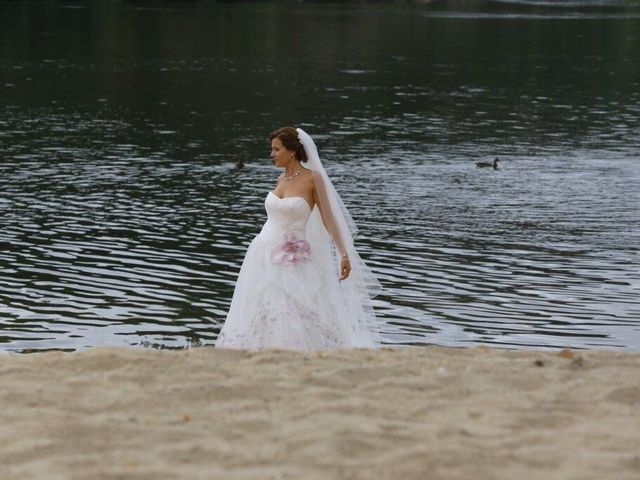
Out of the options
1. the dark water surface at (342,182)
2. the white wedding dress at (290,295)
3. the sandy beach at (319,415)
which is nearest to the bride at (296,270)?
the white wedding dress at (290,295)

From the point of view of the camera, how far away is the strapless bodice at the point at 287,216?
12508 mm

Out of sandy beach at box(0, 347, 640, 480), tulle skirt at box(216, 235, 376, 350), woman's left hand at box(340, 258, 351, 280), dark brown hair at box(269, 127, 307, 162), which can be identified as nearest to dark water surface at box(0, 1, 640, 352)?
tulle skirt at box(216, 235, 376, 350)

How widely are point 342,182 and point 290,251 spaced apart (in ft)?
56.4

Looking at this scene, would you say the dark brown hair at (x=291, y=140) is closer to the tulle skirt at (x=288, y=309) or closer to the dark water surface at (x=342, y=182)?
the tulle skirt at (x=288, y=309)

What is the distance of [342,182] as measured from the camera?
1167 inches

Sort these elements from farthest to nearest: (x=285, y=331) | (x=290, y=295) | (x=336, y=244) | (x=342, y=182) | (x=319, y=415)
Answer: (x=342, y=182)
(x=336, y=244)
(x=290, y=295)
(x=285, y=331)
(x=319, y=415)

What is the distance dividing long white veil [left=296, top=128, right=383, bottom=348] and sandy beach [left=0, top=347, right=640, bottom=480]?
6.80ft

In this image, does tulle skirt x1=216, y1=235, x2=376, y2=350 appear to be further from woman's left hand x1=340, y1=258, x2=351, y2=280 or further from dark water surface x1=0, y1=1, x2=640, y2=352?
dark water surface x1=0, y1=1, x2=640, y2=352

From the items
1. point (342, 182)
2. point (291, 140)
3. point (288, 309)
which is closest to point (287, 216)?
point (291, 140)

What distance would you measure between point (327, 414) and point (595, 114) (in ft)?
119

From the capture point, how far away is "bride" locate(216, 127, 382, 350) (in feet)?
40.8

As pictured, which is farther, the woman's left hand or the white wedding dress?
the woman's left hand

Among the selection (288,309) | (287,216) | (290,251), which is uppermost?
(287,216)

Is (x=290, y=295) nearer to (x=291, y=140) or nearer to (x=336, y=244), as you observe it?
(x=336, y=244)
